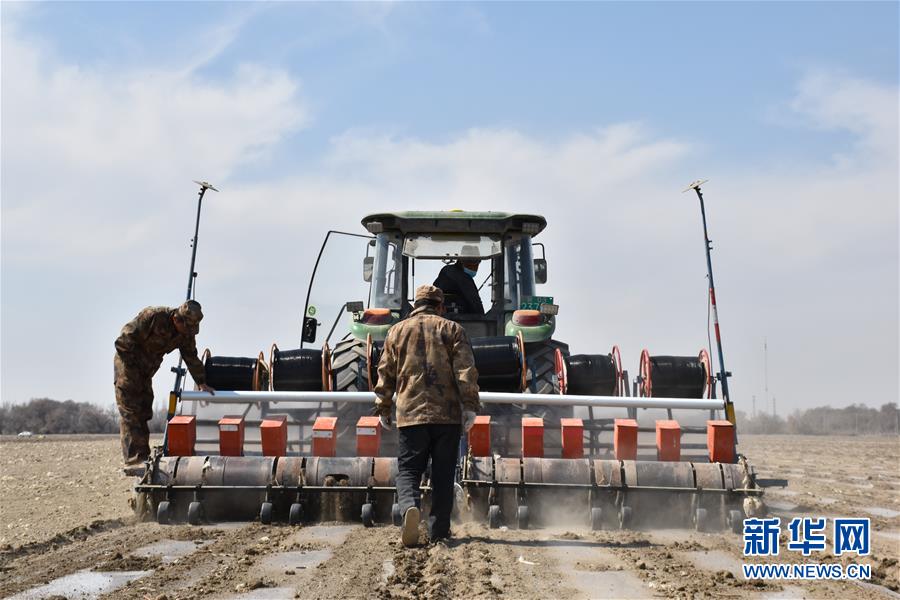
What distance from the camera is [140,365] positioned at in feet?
29.7

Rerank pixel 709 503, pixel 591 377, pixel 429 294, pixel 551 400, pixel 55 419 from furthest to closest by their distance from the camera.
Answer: pixel 55 419 < pixel 591 377 < pixel 551 400 < pixel 709 503 < pixel 429 294

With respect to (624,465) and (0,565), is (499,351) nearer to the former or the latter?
(624,465)

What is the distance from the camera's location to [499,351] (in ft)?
27.6

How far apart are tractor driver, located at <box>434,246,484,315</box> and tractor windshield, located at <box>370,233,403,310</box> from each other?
41 cm

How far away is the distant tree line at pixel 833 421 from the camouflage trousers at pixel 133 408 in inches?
1439

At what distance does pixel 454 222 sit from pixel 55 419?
24581mm

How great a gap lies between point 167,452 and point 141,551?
189 cm

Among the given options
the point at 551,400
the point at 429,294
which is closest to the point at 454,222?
the point at 551,400

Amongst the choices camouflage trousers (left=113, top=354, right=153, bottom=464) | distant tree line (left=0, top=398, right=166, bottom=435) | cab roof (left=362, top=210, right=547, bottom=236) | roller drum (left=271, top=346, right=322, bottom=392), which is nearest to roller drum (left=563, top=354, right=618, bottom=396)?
cab roof (left=362, top=210, right=547, bottom=236)

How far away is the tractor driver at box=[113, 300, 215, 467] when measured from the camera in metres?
8.82

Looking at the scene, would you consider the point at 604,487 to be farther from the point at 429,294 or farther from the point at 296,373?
the point at 296,373

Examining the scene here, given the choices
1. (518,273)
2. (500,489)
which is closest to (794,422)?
(518,273)

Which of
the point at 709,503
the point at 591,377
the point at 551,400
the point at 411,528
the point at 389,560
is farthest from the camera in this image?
the point at 591,377

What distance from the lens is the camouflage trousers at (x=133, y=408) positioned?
29.3ft
